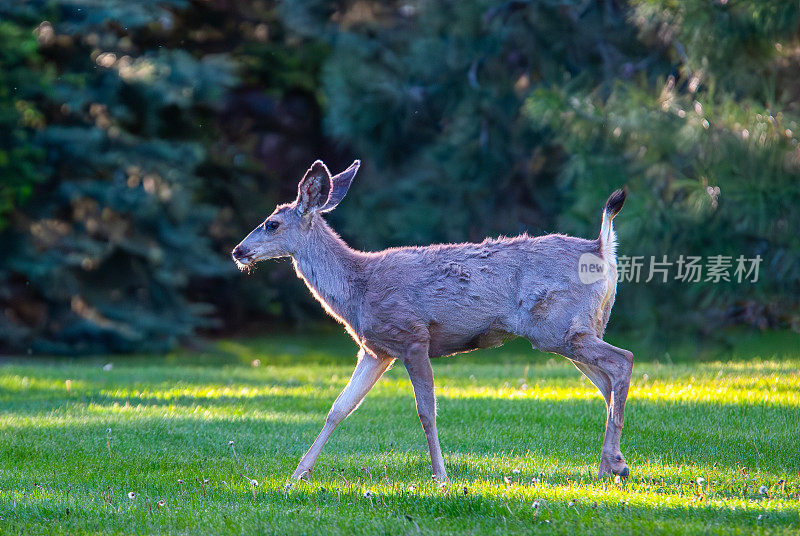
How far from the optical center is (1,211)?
17.4 m

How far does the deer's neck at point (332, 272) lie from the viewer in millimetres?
6664

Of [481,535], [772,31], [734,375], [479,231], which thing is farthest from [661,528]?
[479,231]

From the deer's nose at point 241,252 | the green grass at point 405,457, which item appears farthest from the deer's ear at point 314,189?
the green grass at point 405,457

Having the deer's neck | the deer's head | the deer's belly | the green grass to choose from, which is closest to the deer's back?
the deer's belly

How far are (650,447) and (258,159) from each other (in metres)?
18.6

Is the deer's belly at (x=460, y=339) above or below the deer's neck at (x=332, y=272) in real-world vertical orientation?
below

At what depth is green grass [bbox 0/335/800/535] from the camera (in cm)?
519

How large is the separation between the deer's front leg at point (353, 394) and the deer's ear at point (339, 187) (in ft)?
3.66

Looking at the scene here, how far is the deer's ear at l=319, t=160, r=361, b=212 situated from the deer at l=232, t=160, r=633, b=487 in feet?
A: 0.67

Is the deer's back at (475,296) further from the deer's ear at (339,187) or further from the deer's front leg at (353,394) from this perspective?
the deer's ear at (339,187)

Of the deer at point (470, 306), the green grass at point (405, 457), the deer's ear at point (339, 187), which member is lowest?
the green grass at point (405, 457)

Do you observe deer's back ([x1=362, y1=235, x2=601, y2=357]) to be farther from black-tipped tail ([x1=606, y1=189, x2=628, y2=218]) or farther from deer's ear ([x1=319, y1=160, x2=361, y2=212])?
deer's ear ([x1=319, y1=160, x2=361, y2=212])

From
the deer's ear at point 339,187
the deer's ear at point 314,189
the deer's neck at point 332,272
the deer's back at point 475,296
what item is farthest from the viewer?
the deer's ear at point 339,187

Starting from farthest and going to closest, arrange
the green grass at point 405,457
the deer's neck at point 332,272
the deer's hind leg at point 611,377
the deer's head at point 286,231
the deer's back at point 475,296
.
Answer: the deer's head at point 286,231 → the deer's neck at point 332,272 → the deer's back at point 475,296 → the deer's hind leg at point 611,377 → the green grass at point 405,457
